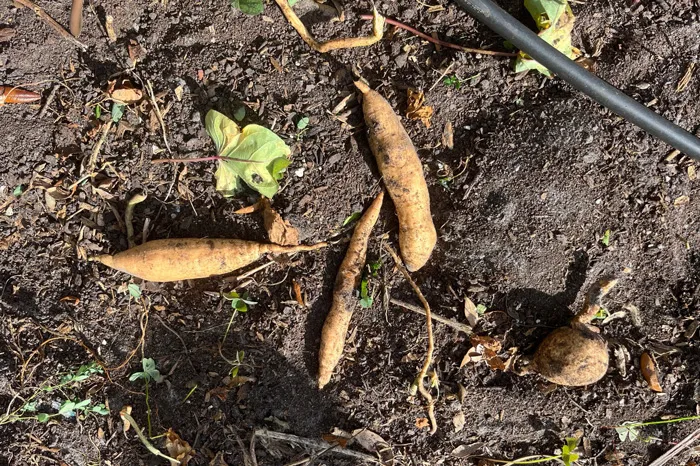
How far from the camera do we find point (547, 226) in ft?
6.84

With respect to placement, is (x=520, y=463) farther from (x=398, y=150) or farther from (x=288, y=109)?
(x=288, y=109)

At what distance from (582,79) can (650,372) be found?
3.77ft

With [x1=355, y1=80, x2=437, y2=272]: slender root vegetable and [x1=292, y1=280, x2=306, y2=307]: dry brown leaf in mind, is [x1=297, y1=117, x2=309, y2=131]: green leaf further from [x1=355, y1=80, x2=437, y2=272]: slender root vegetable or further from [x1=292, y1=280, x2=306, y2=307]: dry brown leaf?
[x1=292, y1=280, x2=306, y2=307]: dry brown leaf

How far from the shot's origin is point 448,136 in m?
2.12

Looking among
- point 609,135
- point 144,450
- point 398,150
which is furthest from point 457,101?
point 144,450

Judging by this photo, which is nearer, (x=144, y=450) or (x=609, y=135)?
(x=609, y=135)

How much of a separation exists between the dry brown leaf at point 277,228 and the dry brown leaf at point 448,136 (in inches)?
26.3

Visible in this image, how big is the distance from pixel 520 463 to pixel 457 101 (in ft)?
4.76

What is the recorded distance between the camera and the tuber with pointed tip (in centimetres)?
201

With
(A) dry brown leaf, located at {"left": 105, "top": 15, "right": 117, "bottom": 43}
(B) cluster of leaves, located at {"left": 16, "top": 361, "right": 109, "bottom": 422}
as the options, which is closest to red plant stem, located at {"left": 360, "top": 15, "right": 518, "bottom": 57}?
(A) dry brown leaf, located at {"left": 105, "top": 15, "right": 117, "bottom": 43}

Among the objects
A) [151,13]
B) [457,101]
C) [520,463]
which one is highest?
[151,13]

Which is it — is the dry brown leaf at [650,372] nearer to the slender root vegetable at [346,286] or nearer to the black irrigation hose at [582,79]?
the black irrigation hose at [582,79]

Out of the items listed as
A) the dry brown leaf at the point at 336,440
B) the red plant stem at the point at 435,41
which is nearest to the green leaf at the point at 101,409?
the dry brown leaf at the point at 336,440

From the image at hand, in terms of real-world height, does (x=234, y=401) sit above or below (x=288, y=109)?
below
